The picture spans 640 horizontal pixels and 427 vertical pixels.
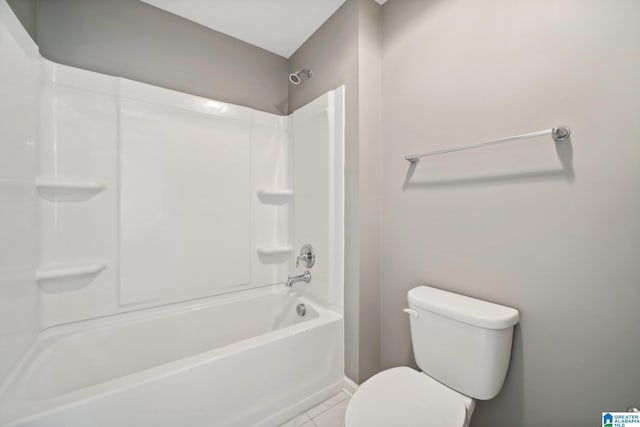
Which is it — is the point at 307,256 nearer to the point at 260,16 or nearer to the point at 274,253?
the point at 274,253

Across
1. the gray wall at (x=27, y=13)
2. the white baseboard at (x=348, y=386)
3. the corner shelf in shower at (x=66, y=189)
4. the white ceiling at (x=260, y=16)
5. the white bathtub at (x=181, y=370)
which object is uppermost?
the white ceiling at (x=260, y=16)

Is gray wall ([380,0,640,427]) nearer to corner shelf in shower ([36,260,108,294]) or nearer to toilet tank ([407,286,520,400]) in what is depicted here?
toilet tank ([407,286,520,400])

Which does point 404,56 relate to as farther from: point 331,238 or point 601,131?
point 331,238

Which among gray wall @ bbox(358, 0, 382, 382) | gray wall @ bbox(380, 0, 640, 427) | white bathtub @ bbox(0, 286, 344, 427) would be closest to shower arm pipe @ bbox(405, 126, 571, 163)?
Result: gray wall @ bbox(380, 0, 640, 427)

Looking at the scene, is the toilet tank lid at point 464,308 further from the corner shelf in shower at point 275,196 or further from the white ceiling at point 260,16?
the white ceiling at point 260,16

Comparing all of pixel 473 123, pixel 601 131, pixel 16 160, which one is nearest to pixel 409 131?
pixel 473 123

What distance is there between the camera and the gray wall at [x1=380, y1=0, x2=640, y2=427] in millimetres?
803

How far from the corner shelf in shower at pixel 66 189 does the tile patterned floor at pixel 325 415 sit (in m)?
1.63

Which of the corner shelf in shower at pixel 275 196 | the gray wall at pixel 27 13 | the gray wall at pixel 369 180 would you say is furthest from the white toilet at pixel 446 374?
the gray wall at pixel 27 13

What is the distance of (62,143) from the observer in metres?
1.34

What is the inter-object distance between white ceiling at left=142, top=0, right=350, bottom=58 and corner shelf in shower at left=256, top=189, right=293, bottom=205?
3.79ft

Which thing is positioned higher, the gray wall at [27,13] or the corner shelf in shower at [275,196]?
the gray wall at [27,13]

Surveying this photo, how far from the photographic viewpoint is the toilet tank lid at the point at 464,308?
94 centimetres

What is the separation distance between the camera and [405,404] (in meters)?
0.95
